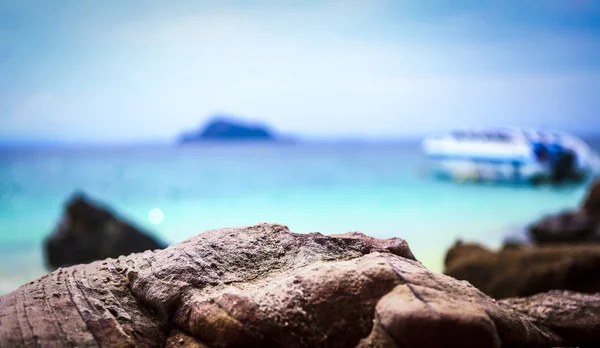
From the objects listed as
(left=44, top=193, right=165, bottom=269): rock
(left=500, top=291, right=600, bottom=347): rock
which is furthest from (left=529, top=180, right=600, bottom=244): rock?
(left=500, top=291, right=600, bottom=347): rock

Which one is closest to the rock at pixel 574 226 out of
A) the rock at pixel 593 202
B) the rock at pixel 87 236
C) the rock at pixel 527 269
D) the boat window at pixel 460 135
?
the rock at pixel 593 202

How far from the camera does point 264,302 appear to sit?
2.00m

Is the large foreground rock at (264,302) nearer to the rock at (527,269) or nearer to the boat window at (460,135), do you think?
the rock at (527,269)

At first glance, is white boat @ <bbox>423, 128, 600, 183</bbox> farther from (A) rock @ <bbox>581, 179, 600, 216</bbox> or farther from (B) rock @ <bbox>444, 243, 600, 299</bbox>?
(B) rock @ <bbox>444, 243, 600, 299</bbox>

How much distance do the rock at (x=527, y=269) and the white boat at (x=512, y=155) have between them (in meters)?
5.45

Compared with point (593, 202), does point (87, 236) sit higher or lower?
higher

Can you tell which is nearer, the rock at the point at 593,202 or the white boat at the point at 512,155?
Result: the rock at the point at 593,202

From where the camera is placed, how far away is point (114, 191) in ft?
38.4

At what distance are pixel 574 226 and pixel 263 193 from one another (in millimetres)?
5332

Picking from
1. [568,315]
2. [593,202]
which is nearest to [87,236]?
[568,315]

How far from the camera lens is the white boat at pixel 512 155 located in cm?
1087

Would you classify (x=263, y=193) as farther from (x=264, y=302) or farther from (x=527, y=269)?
(x=264, y=302)

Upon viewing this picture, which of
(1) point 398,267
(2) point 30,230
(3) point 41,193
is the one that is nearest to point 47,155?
(3) point 41,193

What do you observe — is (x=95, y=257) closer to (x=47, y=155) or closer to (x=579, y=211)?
(x=47, y=155)
